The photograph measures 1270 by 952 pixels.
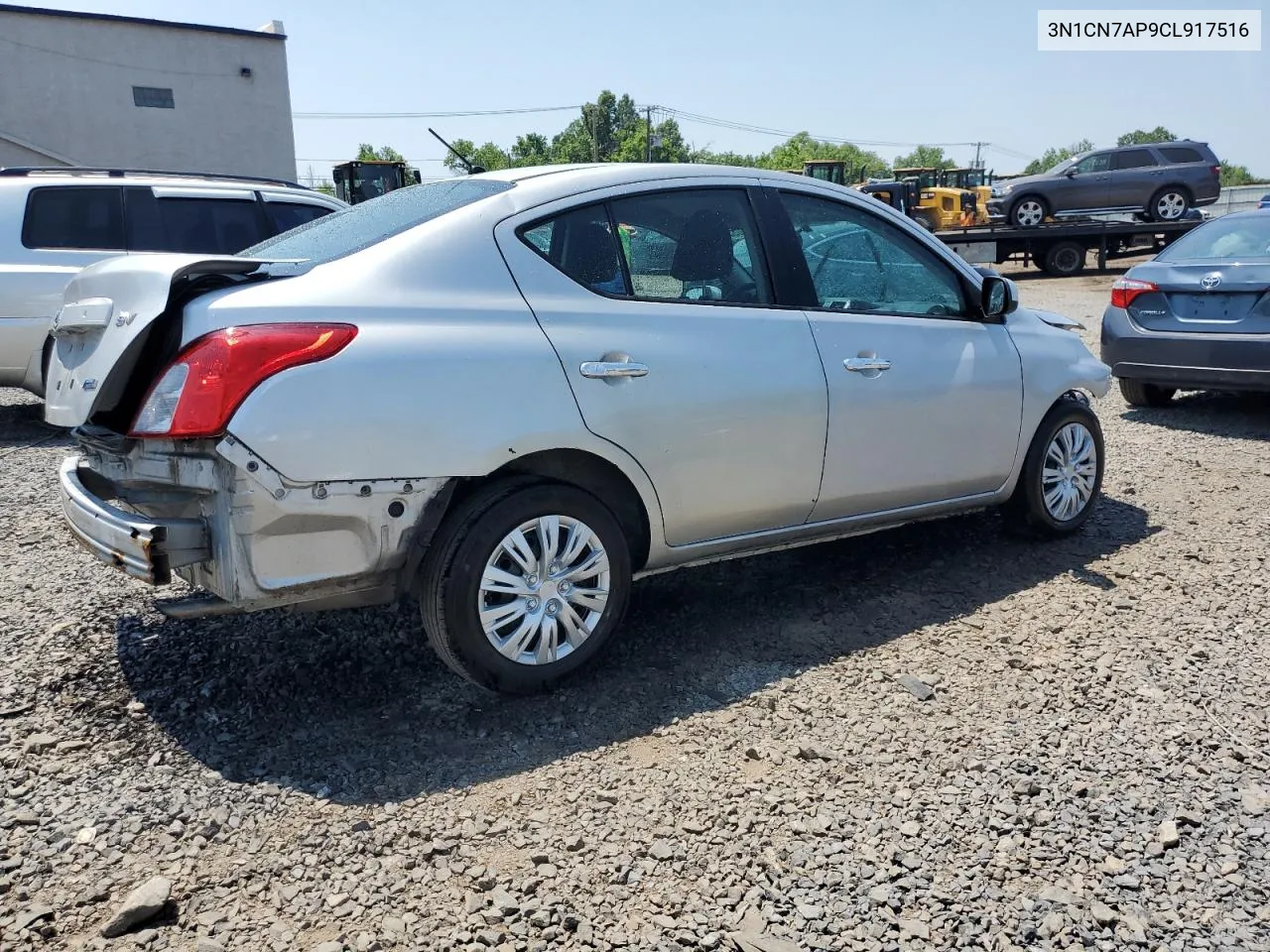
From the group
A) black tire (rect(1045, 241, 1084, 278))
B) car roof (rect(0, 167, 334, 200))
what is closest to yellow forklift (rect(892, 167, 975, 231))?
black tire (rect(1045, 241, 1084, 278))

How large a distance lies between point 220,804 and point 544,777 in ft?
3.00

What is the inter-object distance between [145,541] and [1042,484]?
13.1ft

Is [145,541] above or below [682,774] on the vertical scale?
above

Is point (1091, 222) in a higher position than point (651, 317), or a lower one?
higher

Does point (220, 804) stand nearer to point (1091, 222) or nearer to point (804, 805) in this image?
point (804, 805)

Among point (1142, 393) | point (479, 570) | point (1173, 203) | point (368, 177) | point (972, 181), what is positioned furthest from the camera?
point (972, 181)

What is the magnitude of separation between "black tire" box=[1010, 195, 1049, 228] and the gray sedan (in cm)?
1585

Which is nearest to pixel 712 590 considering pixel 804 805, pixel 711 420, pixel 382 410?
pixel 711 420

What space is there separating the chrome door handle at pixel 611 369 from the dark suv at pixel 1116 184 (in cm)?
2196

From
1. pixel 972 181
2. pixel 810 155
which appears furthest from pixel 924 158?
pixel 972 181

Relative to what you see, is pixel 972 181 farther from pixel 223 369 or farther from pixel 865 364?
pixel 223 369

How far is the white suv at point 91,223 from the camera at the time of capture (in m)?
7.57

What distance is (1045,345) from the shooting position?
4.94m

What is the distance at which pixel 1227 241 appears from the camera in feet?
26.1
